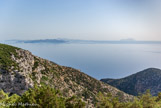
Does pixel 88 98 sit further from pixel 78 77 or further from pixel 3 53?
pixel 3 53

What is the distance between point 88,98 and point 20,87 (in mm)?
34759

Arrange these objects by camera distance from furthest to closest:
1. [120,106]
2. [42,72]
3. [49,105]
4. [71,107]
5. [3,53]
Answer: [42,72], [3,53], [120,106], [71,107], [49,105]

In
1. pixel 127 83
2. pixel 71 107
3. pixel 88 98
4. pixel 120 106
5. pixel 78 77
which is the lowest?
pixel 127 83

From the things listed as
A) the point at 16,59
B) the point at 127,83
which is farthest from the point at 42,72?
the point at 127,83

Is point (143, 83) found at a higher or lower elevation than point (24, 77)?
lower

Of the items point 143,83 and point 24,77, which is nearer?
point 24,77

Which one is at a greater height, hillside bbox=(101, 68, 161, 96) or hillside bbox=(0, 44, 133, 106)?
hillside bbox=(0, 44, 133, 106)

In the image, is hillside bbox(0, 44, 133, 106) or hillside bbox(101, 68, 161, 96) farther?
hillside bbox(101, 68, 161, 96)

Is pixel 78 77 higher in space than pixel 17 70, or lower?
lower

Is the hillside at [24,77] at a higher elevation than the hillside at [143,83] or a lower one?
higher

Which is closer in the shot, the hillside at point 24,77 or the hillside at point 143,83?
the hillside at point 24,77

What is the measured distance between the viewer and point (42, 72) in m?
61.0

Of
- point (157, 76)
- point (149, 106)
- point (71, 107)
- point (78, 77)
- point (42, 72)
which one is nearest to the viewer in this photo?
point (71, 107)

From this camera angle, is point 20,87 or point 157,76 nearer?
point 20,87
